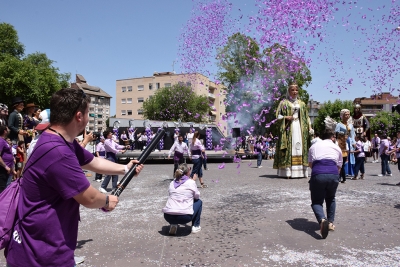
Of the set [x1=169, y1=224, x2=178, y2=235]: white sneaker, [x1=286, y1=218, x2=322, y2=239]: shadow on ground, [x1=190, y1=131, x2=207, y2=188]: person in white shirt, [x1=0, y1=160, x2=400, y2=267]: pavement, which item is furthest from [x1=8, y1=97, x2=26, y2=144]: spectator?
[x1=286, y1=218, x2=322, y2=239]: shadow on ground

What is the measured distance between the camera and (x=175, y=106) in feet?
177

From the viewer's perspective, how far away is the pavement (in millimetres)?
4375

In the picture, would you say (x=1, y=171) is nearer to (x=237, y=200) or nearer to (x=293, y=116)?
(x=237, y=200)

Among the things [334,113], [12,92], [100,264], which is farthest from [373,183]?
[334,113]

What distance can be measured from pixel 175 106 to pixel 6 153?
1850 inches

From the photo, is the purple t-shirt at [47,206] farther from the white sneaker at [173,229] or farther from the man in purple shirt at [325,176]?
the man in purple shirt at [325,176]

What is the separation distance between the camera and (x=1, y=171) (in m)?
6.87

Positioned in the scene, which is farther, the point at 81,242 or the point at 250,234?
the point at 250,234

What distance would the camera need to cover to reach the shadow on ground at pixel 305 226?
5466mm

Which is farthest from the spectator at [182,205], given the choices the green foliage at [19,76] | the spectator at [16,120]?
the green foliage at [19,76]

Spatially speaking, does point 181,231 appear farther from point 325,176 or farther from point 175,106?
point 175,106

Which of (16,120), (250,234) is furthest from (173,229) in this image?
(16,120)

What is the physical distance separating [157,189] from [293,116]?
493 cm

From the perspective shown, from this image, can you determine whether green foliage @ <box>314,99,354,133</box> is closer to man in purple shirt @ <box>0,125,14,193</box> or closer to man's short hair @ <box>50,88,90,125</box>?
man in purple shirt @ <box>0,125,14,193</box>
